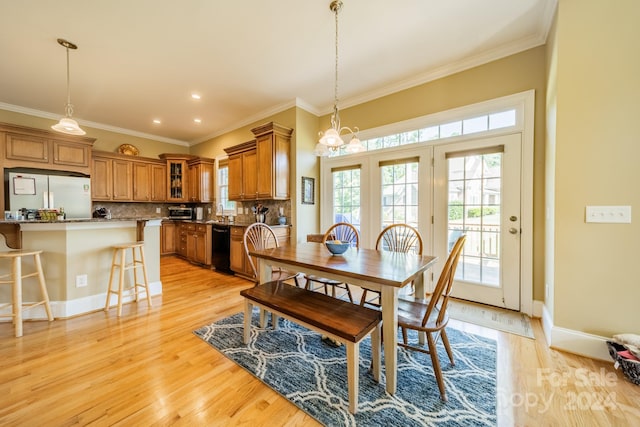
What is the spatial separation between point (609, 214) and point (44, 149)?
7.42 metres

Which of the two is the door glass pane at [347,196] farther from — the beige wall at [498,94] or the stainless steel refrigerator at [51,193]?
the stainless steel refrigerator at [51,193]

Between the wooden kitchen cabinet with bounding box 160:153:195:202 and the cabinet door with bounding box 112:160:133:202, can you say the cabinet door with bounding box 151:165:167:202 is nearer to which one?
the wooden kitchen cabinet with bounding box 160:153:195:202

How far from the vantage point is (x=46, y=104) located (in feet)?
13.5

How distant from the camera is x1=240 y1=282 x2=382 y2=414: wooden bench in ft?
4.54

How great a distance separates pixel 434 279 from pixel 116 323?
365 centimetres

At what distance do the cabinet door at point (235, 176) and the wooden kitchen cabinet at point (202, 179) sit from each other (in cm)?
128

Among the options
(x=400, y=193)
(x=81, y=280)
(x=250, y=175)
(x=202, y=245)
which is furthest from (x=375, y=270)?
(x=202, y=245)

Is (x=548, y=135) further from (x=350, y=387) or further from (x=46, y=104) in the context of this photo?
(x=46, y=104)

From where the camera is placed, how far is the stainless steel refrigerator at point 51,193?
3920 millimetres

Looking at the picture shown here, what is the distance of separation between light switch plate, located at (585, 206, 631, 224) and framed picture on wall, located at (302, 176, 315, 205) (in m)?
3.24

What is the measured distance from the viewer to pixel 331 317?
62.5 inches

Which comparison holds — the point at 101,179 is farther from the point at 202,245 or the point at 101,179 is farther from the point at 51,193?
the point at 202,245

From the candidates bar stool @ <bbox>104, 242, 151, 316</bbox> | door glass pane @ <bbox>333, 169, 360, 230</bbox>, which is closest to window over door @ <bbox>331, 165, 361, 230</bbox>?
door glass pane @ <bbox>333, 169, 360, 230</bbox>

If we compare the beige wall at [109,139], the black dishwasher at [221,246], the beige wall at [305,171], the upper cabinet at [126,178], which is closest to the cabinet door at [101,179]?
the upper cabinet at [126,178]
